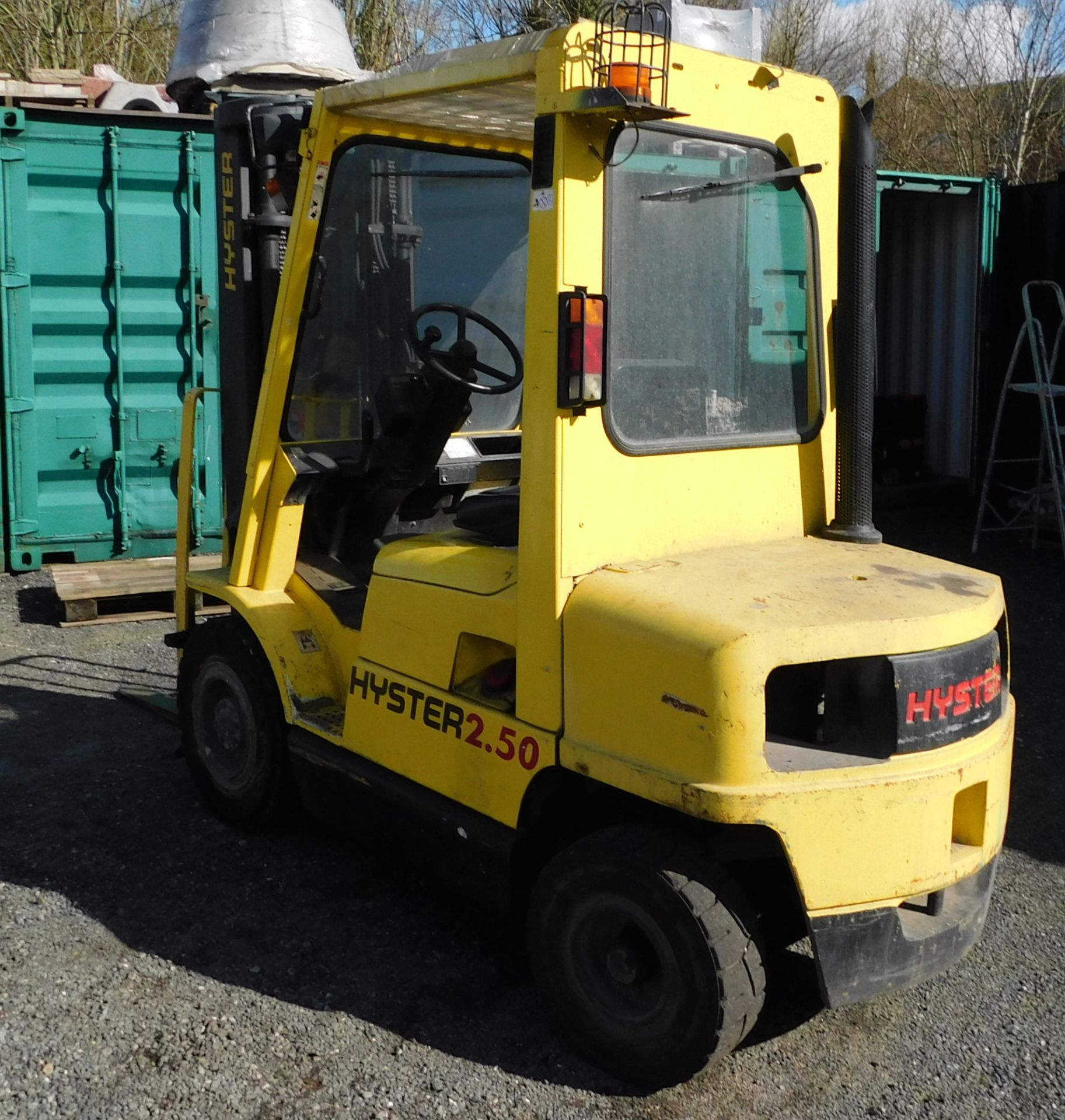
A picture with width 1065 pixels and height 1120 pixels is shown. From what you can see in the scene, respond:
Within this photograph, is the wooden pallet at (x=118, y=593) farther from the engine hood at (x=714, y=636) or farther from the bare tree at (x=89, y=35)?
the bare tree at (x=89, y=35)

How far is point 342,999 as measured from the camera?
3523mm

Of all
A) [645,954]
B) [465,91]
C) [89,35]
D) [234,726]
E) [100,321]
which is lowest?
[645,954]

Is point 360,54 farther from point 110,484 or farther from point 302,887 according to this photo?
point 302,887

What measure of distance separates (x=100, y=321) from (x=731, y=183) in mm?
5437

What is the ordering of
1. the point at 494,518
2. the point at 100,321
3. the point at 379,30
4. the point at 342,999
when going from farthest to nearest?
the point at 379,30 < the point at 100,321 < the point at 494,518 < the point at 342,999

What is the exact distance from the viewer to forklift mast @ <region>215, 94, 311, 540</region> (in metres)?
4.30

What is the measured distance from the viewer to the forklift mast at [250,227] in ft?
14.1

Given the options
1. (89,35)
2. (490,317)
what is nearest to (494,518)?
(490,317)

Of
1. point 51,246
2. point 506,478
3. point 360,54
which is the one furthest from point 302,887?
point 360,54

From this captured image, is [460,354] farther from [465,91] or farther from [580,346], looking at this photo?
[580,346]

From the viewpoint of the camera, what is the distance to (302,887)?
4.14 metres

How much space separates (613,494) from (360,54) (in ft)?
55.5

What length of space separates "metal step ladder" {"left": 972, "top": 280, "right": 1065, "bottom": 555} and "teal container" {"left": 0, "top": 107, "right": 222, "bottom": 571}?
5.64m

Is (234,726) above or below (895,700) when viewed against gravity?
below
